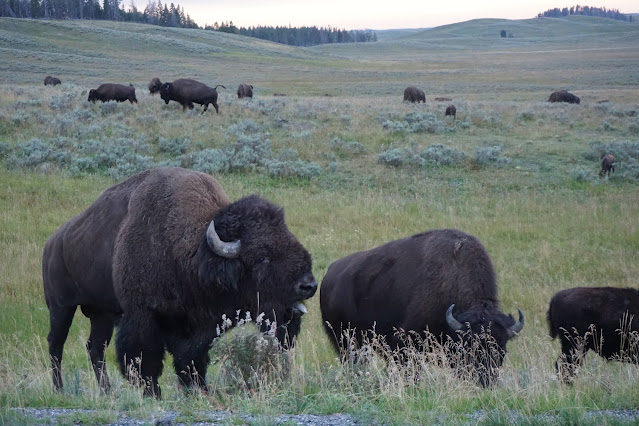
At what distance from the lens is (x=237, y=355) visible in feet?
16.8

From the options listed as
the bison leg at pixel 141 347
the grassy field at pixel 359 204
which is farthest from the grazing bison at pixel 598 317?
the bison leg at pixel 141 347

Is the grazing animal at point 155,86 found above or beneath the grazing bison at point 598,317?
above

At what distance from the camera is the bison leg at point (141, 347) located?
17.6 feet

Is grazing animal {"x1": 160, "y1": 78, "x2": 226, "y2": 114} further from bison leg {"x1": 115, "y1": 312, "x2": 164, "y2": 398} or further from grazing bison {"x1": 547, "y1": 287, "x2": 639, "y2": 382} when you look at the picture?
bison leg {"x1": 115, "y1": 312, "x2": 164, "y2": 398}

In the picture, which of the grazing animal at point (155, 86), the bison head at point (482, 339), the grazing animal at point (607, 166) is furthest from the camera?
the grazing animal at point (155, 86)

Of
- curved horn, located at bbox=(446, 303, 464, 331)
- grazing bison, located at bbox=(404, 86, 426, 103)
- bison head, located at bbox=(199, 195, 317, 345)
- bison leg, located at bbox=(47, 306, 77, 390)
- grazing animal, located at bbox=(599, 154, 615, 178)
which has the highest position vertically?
bison head, located at bbox=(199, 195, 317, 345)

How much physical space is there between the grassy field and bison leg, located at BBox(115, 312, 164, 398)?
195 millimetres

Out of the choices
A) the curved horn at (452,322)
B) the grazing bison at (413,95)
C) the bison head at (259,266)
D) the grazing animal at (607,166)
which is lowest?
the grazing animal at (607,166)

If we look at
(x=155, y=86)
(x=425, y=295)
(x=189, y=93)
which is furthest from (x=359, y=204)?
(x=155, y=86)

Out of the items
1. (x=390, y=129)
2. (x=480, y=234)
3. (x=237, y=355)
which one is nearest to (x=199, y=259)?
(x=237, y=355)

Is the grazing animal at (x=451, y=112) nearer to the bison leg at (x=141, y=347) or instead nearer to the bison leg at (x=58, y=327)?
the bison leg at (x=58, y=327)

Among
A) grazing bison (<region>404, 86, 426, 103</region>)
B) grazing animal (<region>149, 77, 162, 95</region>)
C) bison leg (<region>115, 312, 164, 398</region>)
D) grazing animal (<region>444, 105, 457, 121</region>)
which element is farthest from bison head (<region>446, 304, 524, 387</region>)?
grazing bison (<region>404, 86, 426, 103</region>)

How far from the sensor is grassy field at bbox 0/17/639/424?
4.61 metres

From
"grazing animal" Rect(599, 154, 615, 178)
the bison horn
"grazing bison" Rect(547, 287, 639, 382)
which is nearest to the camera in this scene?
the bison horn
